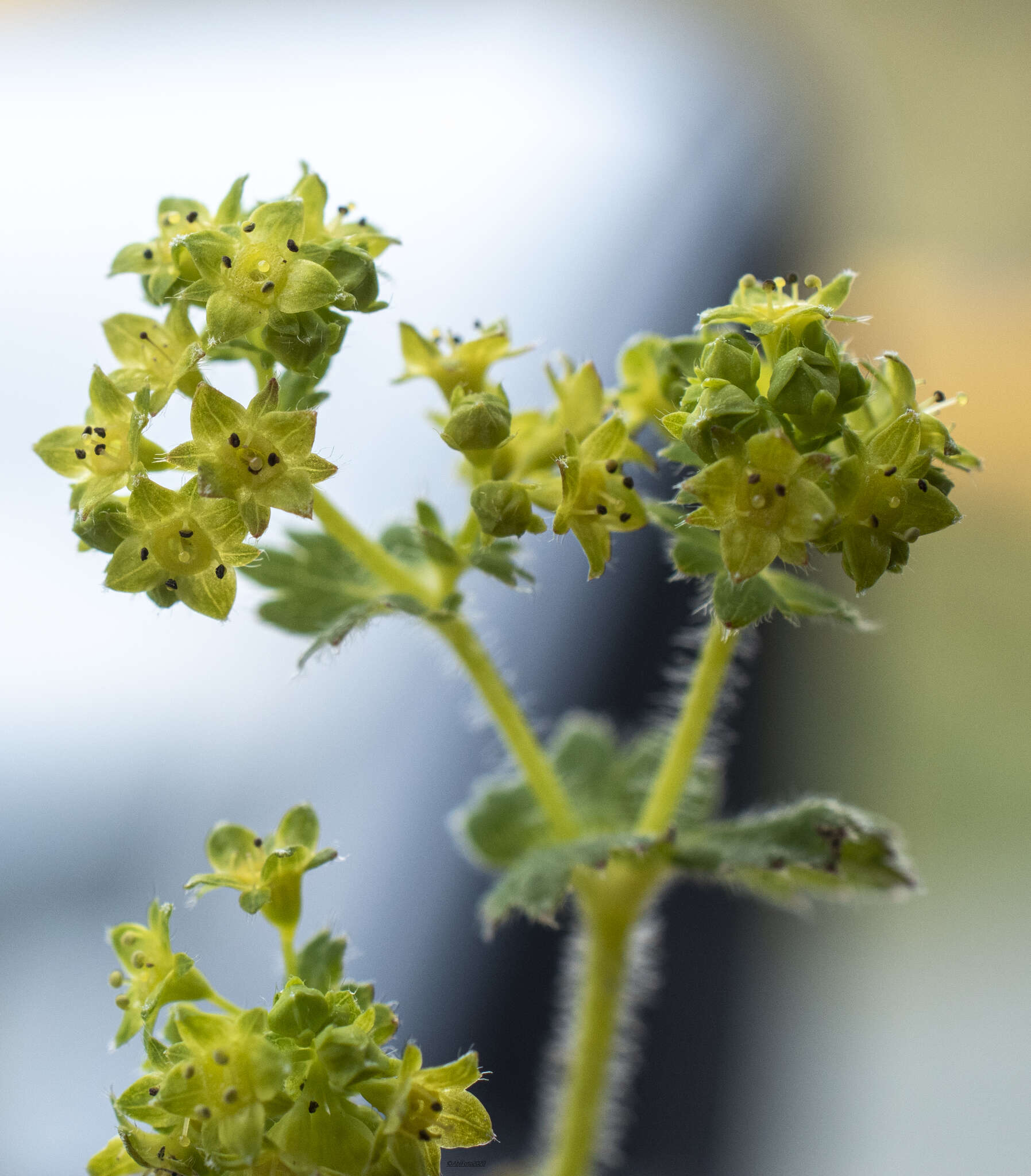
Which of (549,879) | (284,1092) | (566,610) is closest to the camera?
(284,1092)

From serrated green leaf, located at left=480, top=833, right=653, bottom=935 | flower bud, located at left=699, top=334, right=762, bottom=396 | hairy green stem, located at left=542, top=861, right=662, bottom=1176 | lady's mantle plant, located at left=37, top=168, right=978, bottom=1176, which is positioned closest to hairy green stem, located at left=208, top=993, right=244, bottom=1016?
lady's mantle plant, located at left=37, top=168, right=978, bottom=1176

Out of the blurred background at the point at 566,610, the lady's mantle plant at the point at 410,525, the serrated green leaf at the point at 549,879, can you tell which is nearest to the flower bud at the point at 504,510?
the lady's mantle plant at the point at 410,525

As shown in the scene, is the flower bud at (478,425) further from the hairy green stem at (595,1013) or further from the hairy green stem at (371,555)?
the hairy green stem at (595,1013)

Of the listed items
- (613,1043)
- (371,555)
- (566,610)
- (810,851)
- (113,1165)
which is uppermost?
(566,610)

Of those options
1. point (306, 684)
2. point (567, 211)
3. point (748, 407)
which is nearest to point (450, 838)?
point (306, 684)

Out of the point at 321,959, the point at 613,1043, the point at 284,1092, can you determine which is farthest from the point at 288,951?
the point at 613,1043

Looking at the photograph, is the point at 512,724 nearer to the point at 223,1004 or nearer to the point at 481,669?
the point at 481,669
